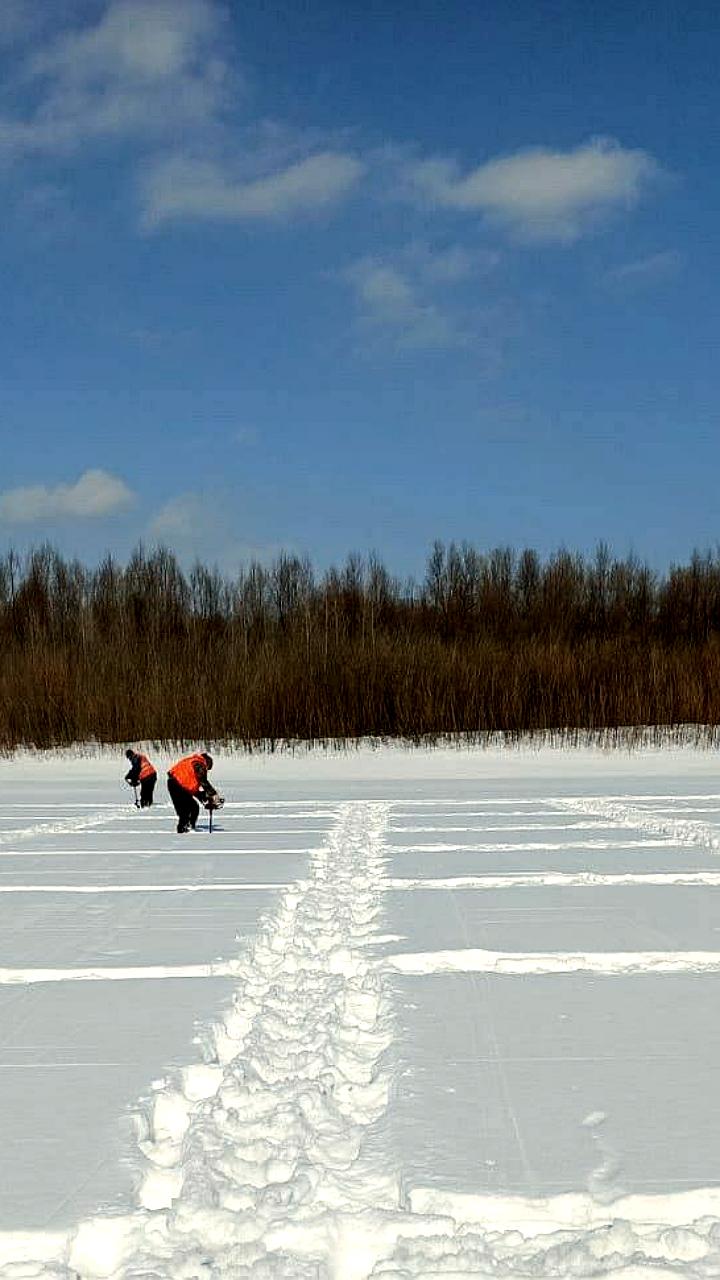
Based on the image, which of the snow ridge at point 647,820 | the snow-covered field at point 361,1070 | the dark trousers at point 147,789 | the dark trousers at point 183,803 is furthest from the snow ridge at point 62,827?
the snow ridge at point 647,820

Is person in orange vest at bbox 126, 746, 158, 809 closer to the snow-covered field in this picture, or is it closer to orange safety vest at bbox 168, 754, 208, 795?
orange safety vest at bbox 168, 754, 208, 795

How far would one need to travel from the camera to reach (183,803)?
9359 mm

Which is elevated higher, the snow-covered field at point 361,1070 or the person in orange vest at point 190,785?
the person in orange vest at point 190,785

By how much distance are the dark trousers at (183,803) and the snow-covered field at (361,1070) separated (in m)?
2.03

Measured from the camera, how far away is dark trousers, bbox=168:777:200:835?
9.26 m

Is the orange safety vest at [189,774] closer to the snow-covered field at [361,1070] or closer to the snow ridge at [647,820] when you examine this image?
the snow-covered field at [361,1070]

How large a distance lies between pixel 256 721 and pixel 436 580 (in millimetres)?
9417

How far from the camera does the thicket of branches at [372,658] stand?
882 inches

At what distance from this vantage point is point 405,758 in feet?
70.1

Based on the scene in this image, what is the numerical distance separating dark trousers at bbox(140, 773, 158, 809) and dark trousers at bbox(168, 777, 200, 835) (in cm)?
256

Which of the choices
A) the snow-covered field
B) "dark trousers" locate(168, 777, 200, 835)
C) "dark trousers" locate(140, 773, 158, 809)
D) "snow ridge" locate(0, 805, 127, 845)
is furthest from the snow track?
"dark trousers" locate(140, 773, 158, 809)

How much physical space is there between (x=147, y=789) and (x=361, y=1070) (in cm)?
954

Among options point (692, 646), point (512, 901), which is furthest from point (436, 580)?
point (512, 901)

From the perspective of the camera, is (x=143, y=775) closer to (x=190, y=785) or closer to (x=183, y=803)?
(x=183, y=803)
